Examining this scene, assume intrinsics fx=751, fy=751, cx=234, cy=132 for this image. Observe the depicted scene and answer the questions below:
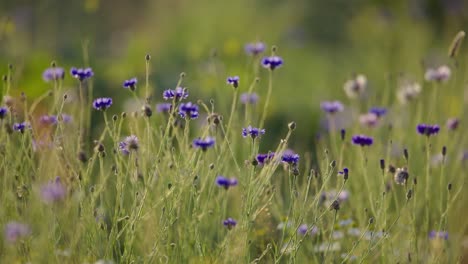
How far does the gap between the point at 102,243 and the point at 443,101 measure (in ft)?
10.4

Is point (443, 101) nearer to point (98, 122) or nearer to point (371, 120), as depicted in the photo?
point (371, 120)

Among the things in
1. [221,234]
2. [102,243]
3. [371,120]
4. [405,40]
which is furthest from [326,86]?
[102,243]

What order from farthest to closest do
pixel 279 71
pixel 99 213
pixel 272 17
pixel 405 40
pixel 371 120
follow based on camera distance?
pixel 272 17 < pixel 279 71 < pixel 405 40 < pixel 371 120 < pixel 99 213

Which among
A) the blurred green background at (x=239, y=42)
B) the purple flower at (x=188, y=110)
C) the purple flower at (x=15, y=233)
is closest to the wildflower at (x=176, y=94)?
the purple flower at (x=188, y=110)

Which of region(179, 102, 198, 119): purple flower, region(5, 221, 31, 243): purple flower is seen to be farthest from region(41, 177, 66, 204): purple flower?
region(179, 102, 198, 119): purple flower

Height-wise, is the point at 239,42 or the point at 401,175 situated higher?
the point at 401,175

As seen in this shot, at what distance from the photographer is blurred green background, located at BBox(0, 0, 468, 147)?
5.55 m

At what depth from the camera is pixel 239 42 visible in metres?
6.82

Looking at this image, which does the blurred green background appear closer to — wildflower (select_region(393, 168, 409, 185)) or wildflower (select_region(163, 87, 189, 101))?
wildflower (select_region(163, 87, 189, 101))

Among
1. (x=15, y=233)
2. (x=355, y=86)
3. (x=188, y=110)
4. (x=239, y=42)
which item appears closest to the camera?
(x=15, y=233)

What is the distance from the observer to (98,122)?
5.17 metres

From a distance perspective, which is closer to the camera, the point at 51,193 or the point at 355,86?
the point at 51,193

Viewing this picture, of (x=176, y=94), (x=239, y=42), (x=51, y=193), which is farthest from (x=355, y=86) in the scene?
(x=239, y=42)

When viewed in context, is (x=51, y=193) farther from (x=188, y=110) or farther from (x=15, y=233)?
(x=188, y=110)
